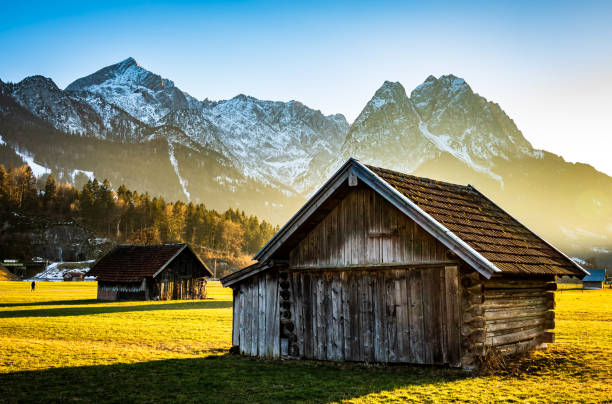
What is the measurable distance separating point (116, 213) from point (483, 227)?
152m

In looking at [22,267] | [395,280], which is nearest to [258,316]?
[395,280]

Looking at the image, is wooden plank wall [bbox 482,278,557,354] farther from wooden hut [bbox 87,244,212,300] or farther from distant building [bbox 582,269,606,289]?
distant building [bbox 582,269,606,289]

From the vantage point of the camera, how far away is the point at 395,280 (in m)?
14.5

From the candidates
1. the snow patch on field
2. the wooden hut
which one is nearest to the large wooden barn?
the wooden hut

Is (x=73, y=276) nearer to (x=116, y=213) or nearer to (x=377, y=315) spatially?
(x=116, y=213)

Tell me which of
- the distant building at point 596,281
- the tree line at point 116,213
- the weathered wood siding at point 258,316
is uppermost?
the tree line at point 116,213

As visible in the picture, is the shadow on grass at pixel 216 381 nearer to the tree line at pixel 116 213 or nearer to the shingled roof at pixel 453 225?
the shingled roof at pixel 453 225

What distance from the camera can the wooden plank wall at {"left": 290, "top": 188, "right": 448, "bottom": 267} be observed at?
14.2 meters

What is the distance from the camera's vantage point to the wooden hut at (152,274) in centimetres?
5244

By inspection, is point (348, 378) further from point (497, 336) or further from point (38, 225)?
point (38, 225)

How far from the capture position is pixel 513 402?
10.1 m

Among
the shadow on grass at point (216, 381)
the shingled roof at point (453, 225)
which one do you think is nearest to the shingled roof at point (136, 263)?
the shingled roof at point (453, 225)

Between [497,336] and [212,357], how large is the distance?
9.06 m

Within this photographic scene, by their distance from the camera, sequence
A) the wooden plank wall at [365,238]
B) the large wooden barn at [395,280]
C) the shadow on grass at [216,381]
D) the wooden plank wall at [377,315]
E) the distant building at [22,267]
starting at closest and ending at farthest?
the shadow on grass at [216,381] → the large wooden barn at [395,280] → the wooden plank wall at [377,315] → the wooden plank wall at [365,238] → the distant building at [22,267]
